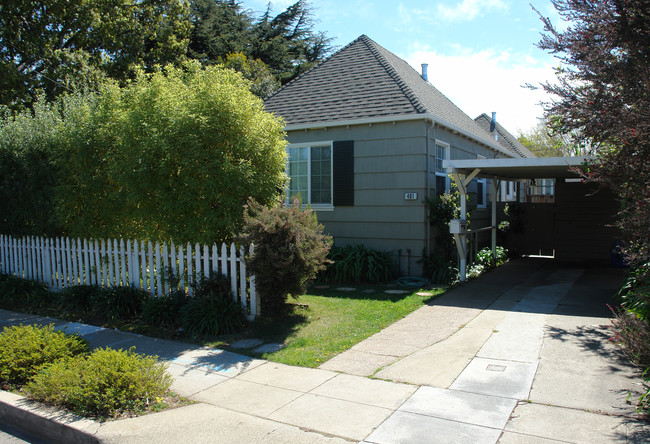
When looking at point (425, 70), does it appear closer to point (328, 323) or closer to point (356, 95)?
point (356, 95)

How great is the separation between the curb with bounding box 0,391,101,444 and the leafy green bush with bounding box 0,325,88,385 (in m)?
0.33

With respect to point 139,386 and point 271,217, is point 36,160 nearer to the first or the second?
point 271,217

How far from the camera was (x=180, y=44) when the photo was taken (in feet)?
71.6

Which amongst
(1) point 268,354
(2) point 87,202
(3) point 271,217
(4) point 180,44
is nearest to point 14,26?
(4) point 180,44

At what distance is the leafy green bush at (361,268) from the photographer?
10.2 meters

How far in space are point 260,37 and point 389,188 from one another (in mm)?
20707

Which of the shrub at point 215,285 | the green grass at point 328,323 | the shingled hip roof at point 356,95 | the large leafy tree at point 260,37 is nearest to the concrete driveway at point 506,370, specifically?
the green grass at point 328,323

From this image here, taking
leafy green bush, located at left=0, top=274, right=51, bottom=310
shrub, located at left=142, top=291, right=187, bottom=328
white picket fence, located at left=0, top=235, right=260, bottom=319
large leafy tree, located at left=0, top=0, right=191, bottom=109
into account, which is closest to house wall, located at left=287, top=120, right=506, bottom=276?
white picket fence, located at left=0, top=235, right=260, bottom=319

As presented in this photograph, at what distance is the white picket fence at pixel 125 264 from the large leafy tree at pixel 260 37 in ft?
59.0

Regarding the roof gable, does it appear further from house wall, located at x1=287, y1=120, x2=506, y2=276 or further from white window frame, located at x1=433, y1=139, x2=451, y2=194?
house wall, located at x1=287, y1=120, x2=506, y2=276

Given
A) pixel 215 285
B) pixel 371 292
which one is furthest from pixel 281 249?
pixel 371 292

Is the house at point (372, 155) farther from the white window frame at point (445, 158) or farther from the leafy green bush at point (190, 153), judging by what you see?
the leafy green bush at point (190, 153)

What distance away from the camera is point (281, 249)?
6570mm

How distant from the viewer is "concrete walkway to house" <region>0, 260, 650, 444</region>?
12.5 feet
